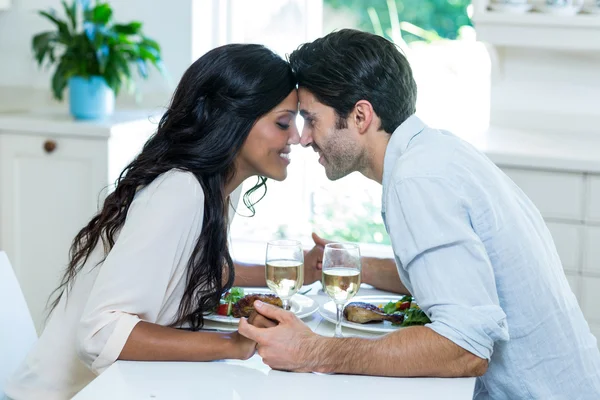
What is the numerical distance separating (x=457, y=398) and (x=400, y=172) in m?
0.41

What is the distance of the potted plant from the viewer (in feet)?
11.5

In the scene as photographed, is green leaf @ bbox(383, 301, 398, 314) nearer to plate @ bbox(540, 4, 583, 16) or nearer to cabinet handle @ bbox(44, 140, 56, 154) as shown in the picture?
plate @ bbox(540, 4, 583, 16)

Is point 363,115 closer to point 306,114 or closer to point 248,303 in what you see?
point 306,114

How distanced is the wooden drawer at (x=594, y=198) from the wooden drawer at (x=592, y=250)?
4 cm

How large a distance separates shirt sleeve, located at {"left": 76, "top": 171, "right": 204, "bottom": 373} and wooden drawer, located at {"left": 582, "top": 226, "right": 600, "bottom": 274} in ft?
5.71

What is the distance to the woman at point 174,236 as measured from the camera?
1.59m

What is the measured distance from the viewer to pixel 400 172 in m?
1.60

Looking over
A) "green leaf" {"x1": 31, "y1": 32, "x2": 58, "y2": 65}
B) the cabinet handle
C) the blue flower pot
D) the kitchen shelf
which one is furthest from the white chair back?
the kitchen shelf

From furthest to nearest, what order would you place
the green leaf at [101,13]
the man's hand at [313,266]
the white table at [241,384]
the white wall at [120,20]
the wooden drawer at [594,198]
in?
the white wall at [120,20]
the green leaf at [101,13]
the wooden drawer at [594,198]
the man's hand at [313,266]
the white table at [241,384]

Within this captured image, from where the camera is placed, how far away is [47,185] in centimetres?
349

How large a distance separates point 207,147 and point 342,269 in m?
0.40

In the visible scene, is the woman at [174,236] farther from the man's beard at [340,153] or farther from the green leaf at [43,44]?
the green leaf at [43,44]

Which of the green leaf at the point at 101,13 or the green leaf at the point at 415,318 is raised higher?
the green leaf at the point at 101,13

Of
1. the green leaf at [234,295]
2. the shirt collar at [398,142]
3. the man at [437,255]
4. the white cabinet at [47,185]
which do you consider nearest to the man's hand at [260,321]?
the man at [437,255]
